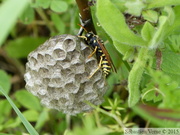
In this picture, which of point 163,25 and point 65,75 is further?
point 65,75

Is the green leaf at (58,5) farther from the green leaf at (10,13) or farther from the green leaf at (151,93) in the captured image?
the green leaf at (10,13)

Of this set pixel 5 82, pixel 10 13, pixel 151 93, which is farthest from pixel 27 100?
pixel 10 13

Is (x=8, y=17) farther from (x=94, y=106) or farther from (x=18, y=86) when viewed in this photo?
(x=18, y=86)

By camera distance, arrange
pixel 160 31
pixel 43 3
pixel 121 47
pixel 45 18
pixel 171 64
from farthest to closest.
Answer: pixel 45 18
pixel 43 3
pixel 171 64
pixel 121 47
pixel 160 31

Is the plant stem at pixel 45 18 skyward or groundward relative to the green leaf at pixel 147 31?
groundward

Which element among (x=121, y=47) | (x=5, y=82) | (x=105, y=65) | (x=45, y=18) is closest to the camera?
(x=121, y=47)

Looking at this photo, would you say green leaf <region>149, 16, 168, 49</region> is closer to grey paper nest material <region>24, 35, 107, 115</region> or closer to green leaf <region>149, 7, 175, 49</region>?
green leaf <region>149, 7, 175, 49</region>

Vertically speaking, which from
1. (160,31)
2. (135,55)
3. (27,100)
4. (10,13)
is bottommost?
(27,100)

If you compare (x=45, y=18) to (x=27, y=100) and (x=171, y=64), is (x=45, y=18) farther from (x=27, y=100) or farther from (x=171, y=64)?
(x=171, y=64)

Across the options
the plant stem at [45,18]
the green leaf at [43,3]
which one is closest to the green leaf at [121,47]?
the green leaf at [43,3]
